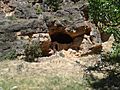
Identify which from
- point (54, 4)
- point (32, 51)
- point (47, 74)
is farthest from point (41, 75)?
point (54, 4)

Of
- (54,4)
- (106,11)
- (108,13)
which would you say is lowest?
(54,4)

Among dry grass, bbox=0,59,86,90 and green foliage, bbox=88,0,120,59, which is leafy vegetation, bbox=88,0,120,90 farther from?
dry grass, bbox=0,59,86,90

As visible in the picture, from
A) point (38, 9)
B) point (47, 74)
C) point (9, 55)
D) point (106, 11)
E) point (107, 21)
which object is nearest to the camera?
point (106, 11)

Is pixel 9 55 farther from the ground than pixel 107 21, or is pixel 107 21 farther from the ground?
pixel 107 21

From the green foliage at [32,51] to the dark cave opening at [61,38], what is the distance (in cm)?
477

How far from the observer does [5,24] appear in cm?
3497

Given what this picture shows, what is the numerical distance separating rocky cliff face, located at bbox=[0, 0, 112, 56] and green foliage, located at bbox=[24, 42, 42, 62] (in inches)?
34.3

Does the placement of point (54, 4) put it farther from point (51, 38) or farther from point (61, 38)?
point (51, 38)

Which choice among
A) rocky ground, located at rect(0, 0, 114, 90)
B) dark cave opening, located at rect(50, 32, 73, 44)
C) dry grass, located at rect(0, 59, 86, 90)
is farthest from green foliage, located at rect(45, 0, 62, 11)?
dry grass, located at rect(0, 59, 86, 90)

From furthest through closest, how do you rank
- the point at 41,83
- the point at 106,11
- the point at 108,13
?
1. the point at 41,83
2. the point at 108,13
3. the point at 106,11

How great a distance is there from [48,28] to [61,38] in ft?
10.1

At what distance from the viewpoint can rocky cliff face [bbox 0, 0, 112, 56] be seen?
33.9m

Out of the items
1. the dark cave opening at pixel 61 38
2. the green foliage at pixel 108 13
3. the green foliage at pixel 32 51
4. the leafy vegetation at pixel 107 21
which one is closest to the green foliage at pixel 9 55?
the green foliage at pixel 32 51

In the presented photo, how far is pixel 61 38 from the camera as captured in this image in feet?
123
